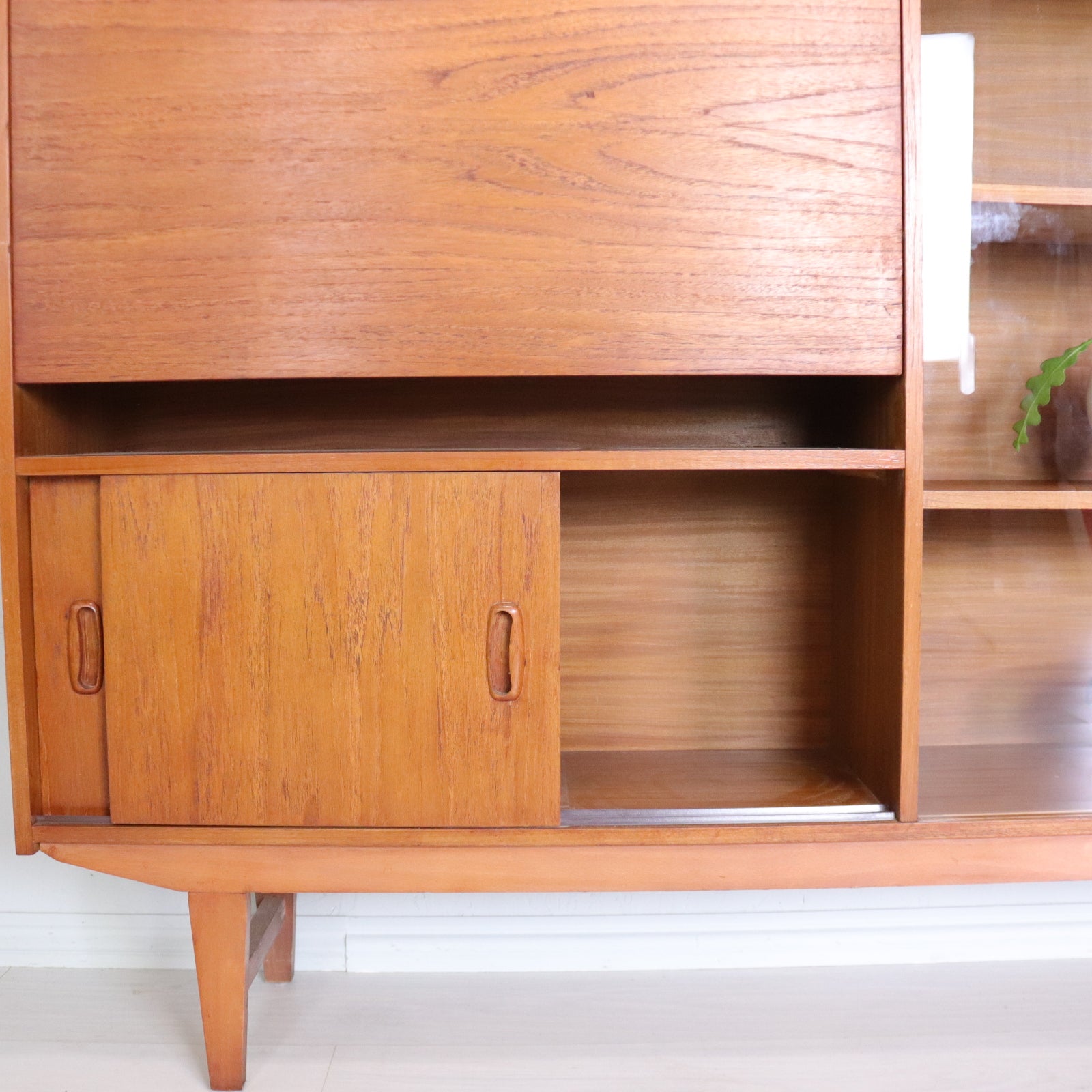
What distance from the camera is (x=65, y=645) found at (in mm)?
960

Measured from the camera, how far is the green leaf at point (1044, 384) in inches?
39.2

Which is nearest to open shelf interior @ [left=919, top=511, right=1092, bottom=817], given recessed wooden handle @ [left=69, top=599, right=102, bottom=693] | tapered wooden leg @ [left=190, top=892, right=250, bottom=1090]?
tapered wooden leg @ [left=190, top=892, right=250, bottom=1090]

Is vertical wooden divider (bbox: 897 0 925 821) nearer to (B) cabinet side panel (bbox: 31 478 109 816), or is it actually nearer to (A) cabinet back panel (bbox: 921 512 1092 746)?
(A) cabinet back panel (bbox: 921 512 1092 746)

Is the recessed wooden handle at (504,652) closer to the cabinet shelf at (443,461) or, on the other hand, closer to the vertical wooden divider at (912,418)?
the cabinet shelf at (443,461)

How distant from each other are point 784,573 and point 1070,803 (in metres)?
0.39

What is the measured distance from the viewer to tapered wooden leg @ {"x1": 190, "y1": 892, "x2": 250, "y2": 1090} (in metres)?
0.98

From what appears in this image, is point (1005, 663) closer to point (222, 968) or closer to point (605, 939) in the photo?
point (605, 939)

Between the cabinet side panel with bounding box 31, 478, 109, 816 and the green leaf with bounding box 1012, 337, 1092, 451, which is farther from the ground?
the green leaf with bounding box 1012, 337, 1092, 451

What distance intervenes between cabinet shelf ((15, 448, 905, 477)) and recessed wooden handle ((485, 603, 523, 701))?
0.44 ft

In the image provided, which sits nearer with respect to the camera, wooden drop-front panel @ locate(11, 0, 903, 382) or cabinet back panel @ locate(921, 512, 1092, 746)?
wooden drop-front panel @ locate(11, 0, 903, 382)

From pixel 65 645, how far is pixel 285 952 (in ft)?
1.70

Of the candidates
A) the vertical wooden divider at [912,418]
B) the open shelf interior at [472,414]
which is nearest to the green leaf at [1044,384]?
the vertical wooden divider at [912,418]

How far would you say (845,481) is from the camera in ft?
3.61

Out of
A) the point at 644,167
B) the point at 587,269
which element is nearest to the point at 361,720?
the point at 587,269
